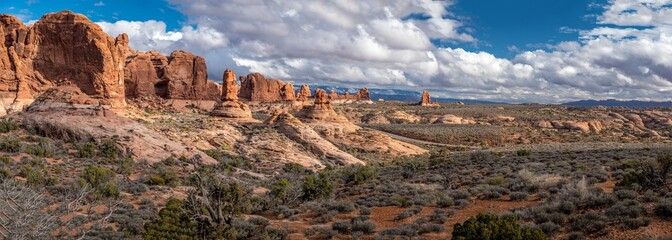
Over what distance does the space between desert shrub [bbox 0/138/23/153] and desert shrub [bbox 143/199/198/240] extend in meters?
20.7

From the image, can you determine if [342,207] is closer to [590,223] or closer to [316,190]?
[316,190]

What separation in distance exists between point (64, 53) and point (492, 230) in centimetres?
4151

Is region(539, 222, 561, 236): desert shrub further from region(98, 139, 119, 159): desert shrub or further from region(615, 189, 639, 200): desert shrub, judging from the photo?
region(98, 139, 119, 159): desert shrub

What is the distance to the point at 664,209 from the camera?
33.1 ft

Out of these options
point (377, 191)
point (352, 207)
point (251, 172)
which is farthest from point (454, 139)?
point (352, 207)

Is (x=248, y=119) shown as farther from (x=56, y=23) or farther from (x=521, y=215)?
(x=521, y=215)

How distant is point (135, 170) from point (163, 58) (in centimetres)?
3900

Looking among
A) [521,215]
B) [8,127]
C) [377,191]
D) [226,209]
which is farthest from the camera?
[8,127]

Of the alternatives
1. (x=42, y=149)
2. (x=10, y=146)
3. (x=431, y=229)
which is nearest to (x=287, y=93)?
(x=42, y=149)

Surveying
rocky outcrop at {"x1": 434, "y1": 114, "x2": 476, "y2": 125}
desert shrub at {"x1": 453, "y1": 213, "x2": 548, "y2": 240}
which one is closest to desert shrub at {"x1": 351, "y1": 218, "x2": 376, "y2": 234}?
desert shrub at {"x1": 453, "y1": 213, "x2": 548, "y2": 240}

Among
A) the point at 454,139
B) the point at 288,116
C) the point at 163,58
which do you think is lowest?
the point at 454,139

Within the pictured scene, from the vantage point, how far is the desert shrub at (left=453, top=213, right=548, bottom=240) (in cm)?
897

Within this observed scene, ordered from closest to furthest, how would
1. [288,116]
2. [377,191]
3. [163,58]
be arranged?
[377,191] < [288,116] < [163,58]

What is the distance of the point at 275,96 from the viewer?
114 m
